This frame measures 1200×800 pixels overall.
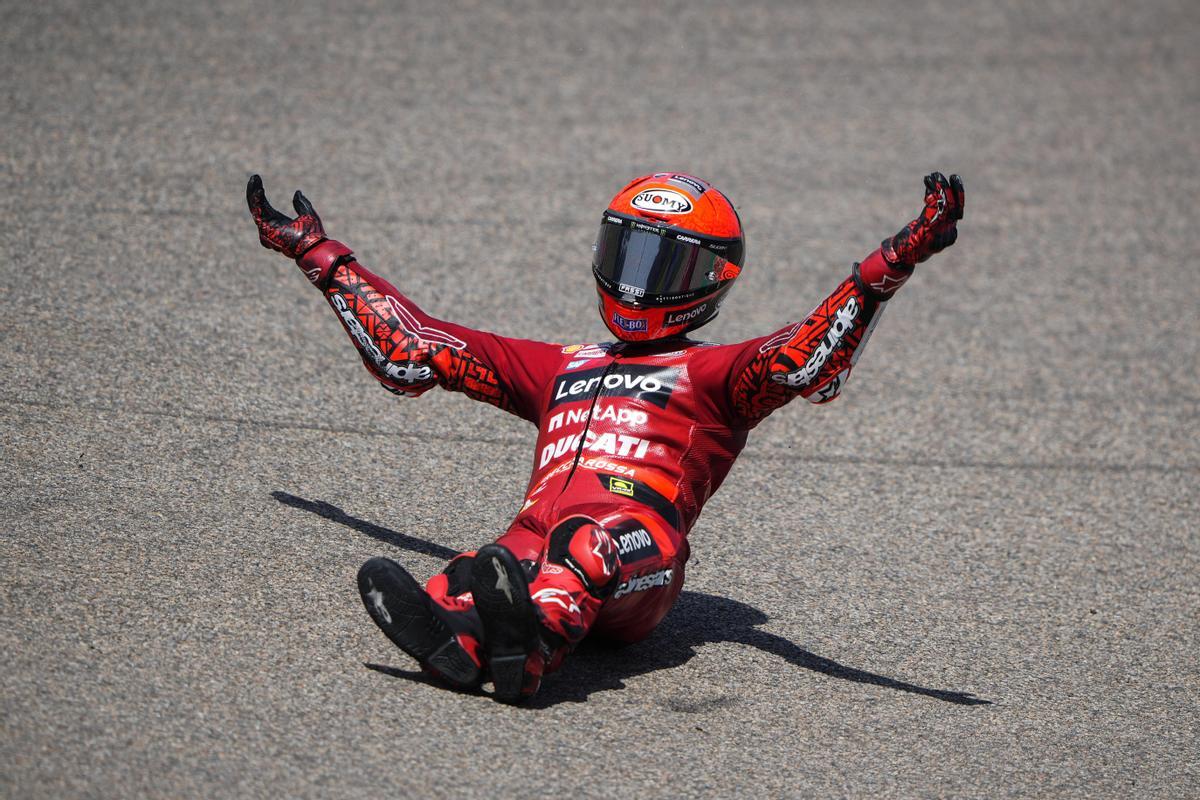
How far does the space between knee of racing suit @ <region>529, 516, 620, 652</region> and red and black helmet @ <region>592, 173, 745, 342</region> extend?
1.02m

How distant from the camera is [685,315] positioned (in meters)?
4.99

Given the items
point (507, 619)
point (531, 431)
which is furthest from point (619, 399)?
point (531, 431)

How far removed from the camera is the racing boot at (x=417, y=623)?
13.3 ft

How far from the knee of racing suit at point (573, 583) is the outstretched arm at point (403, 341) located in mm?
1004

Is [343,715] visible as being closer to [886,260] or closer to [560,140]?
[886,260]

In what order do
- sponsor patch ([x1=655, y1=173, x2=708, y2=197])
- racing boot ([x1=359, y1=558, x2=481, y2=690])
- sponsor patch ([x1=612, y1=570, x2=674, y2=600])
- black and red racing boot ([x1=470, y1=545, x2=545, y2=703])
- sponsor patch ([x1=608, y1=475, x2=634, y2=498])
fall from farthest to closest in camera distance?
sponsor patch ([x1=655, y1=173, x2=708, y2=197]), sponsor patch ([x1=608, y1=475, x2=634, y2=498]), sponsor patch ([x1=612, y1=570, x2=674, y2=600]), racing boot ([x1=359, y1=558, x2=481, y2=690]), black and red racing boot ([x1=470, y1=545, x2=545, y2=703])

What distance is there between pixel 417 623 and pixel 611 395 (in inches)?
48.3

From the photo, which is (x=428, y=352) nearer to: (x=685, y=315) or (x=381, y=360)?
(x=381, y=360)

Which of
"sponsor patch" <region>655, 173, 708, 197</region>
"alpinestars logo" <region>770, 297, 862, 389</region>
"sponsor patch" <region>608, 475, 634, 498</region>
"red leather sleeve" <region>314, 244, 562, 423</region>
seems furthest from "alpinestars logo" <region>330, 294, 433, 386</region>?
"alpinestars logo" <region>770, 297, 862, 389</region>

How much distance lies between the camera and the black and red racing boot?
396 centimetres

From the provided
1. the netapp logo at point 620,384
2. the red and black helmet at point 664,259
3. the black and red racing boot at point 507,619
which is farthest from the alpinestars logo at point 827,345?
the black and red racing boot at point 507,619

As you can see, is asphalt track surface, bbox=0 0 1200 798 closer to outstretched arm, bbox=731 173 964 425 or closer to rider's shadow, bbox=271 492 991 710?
rider's shadow, bbox=271 492 991 710

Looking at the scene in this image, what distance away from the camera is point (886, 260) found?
4320 millimetres

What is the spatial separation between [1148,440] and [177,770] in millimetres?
5822
